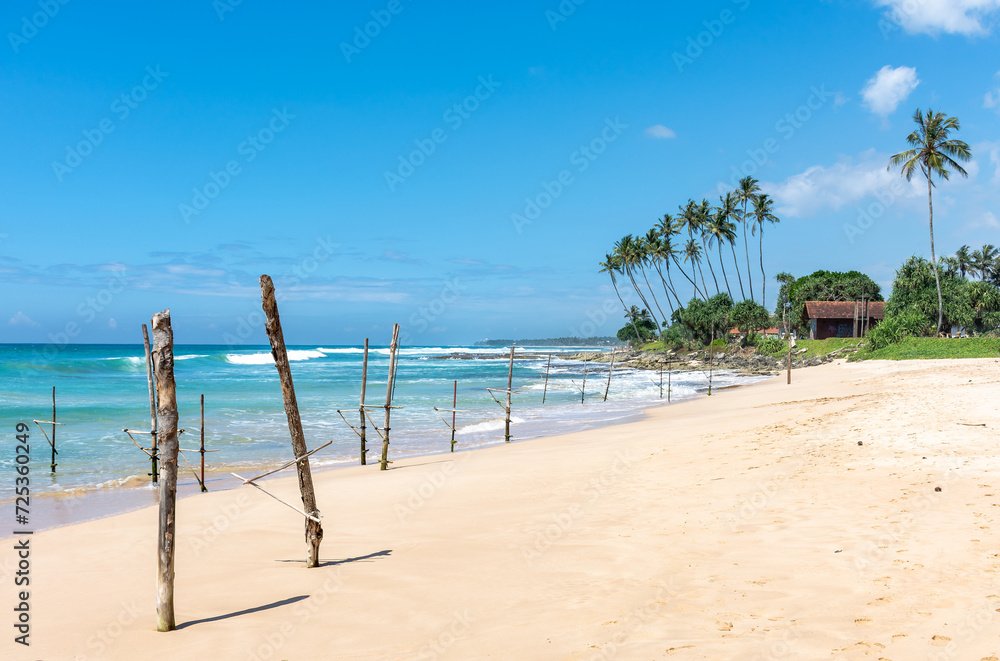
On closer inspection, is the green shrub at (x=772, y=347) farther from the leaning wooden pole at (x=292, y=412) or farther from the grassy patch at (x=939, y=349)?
the leaning wooden pole at (x=292, y=412)

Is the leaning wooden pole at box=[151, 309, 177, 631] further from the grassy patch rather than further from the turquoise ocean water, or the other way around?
the grassy patch

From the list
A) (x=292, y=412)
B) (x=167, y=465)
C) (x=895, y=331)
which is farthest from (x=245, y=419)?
(x=895, y=331)

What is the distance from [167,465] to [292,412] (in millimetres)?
1609

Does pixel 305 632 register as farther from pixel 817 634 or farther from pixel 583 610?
pixel 817 634

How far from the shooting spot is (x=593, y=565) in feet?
20.3

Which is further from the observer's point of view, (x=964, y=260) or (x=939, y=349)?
(x=964, y=260)

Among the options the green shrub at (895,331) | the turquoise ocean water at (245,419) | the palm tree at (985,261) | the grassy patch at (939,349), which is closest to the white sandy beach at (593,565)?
the turquoise ocean water at (245,419)

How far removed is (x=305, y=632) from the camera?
4.95 meters

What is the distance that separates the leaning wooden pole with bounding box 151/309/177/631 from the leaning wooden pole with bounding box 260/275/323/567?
111 centimetres

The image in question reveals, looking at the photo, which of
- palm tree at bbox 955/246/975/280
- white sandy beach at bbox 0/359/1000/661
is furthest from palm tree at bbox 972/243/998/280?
white sandy beach at bbox 0/359/1000/661

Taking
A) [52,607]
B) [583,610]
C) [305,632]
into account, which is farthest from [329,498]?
[583,610]

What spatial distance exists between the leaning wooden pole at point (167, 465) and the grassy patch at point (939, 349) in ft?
129

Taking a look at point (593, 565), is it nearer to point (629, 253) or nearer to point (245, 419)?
point (245, 419)

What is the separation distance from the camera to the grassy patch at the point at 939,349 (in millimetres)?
33531
